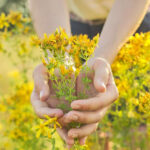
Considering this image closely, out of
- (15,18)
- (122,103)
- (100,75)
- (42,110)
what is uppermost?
(100,75)

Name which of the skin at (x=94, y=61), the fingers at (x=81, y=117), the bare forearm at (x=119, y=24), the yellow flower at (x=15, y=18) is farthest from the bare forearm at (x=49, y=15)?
the fingers at (x=81, y=117)

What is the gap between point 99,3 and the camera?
1567 mm

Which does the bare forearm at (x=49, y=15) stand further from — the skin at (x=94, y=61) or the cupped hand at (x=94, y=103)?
the cupped hand at (x=94, y=103)

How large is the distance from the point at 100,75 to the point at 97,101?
79 millimetres

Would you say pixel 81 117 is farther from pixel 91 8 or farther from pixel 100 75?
pixel 91 8

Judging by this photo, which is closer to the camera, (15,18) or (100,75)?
(100,75)

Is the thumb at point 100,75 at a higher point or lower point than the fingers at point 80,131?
higher

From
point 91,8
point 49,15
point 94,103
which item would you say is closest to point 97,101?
point 94,103

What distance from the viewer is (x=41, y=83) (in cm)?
99

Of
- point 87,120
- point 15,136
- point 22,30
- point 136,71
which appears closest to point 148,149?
point 136,71

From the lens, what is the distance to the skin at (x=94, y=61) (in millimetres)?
895

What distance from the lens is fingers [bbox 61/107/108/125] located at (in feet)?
2.83

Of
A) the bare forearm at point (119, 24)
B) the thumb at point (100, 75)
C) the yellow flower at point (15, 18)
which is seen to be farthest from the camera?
the yellow flower at point (15, 18)

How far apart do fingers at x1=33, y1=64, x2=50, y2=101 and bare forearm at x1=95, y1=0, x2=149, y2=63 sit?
0.76 ft
